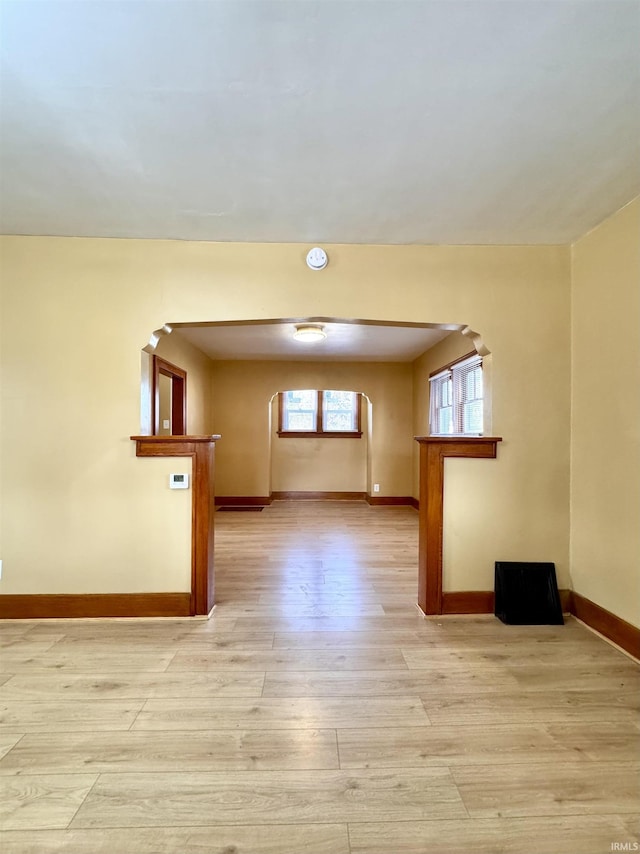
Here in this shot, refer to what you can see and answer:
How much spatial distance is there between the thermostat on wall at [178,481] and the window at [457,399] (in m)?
2.84

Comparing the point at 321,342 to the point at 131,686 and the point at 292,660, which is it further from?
the point at 131,686

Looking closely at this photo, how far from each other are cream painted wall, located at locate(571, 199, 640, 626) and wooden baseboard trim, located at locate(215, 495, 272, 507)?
4.88m

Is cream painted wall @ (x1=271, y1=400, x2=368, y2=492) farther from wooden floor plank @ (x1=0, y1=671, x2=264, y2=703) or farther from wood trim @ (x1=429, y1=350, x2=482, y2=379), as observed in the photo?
wooden floor plank @ (x1=0, y1=671, x2=264, y2=703)

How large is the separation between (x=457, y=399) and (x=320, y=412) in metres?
3.06

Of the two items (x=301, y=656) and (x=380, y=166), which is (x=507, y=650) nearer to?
(x=301, y=656)

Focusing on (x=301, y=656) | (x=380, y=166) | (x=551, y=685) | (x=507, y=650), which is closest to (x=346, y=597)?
(x=301, y=656)

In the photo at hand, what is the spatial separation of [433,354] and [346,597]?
3.98 m

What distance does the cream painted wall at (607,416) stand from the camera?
2.09m

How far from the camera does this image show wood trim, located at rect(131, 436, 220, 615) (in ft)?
8.21

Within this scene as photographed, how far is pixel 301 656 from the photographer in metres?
2.03

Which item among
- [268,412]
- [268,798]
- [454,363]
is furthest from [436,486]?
[268,412]

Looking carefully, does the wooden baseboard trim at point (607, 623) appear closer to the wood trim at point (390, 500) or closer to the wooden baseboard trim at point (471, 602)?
the wooden baseboard trim at point (471, 602)

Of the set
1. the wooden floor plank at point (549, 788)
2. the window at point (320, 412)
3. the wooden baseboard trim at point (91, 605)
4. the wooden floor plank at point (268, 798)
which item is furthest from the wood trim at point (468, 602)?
the window at point (320, 412)

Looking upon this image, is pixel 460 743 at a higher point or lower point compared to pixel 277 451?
lower
